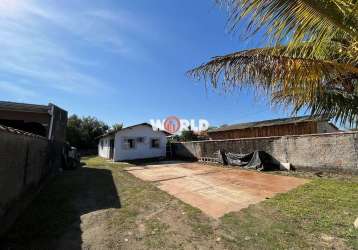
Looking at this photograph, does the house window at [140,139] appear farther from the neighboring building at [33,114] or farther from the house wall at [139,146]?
the neighboring building at [33,114]

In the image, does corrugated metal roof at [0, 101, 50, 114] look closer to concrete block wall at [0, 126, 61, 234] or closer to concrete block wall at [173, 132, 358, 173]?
concrete block wall at [0, 126, 61, 234]

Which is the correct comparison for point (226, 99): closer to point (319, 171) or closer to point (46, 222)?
point (46, 222)

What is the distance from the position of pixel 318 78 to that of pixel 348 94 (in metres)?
1.01

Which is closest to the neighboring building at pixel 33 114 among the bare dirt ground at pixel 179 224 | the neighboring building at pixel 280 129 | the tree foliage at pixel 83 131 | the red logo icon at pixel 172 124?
the bare dirt ground at pixel 179 224

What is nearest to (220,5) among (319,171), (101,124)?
(319,171)

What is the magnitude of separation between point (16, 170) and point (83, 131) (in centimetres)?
2885

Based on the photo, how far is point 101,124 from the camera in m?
35.9

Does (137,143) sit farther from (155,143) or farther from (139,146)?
(155,143)

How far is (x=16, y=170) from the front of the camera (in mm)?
5258

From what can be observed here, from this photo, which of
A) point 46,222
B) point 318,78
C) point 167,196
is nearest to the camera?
point 318,78

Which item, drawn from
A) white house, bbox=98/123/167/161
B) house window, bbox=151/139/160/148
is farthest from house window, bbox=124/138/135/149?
house window, bbox=151/139/160/148

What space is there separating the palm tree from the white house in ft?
55.8

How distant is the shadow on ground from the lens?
3717 millimetres

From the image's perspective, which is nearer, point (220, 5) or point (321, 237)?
point (220, 5)
